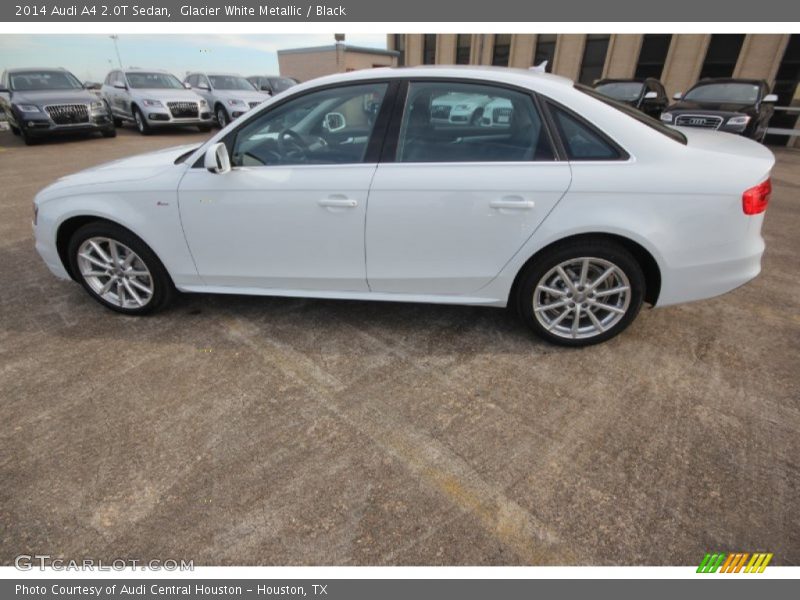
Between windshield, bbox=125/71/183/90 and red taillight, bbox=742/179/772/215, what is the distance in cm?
1468

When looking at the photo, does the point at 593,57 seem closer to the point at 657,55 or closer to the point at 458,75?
the point at 657,55

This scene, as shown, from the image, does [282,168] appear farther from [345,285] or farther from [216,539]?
[216,539]

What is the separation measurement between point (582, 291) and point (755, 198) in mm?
1032

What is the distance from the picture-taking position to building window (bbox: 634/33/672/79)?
1689cm

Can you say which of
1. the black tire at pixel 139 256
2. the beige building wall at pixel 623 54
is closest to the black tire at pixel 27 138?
A: the black tire at pixel 139 256

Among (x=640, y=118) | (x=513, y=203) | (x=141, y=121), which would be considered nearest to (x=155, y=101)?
(x=141, y=121)

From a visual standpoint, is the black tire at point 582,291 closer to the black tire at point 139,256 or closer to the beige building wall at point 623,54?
the black tire at point 139,256

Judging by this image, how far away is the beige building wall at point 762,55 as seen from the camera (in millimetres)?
14352

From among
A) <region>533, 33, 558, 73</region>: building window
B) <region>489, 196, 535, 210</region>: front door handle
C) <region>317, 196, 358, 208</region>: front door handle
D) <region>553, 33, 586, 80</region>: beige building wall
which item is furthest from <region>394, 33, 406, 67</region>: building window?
<region>489, 196, 535, 210</region>: front door handle

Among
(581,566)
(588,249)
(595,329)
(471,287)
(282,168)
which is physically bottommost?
(581,566)

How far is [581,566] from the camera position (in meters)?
1.77

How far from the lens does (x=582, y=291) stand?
9.42 feet
